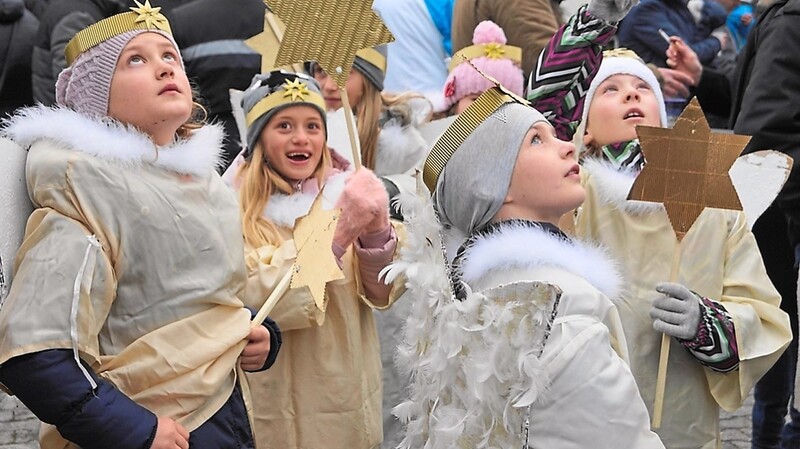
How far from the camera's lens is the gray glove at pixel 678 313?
2.92 m

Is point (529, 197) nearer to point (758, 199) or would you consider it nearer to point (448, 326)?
point (448, 326)

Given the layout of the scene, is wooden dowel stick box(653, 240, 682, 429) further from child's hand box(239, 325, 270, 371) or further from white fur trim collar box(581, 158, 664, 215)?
child's hand box(239, 325, 270, 371)

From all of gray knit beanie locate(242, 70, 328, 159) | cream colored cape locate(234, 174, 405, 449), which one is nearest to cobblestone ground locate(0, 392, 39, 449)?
cream colored cape locate(234, 174, 405, 449)

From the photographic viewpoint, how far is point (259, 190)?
3.62 metres

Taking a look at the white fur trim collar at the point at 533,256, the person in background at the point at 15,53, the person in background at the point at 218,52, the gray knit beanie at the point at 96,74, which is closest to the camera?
the white fur trim collar at the point at 533,256

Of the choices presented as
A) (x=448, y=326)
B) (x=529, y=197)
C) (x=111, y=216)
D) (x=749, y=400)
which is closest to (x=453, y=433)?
(x=448, y=326)

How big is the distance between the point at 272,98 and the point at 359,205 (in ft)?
2.35

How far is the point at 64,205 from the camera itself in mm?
2475

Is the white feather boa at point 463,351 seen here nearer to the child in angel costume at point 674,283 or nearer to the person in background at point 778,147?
the child in angel costume at point 674,283

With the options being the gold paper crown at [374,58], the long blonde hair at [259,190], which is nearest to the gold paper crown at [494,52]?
the gold paper crown at [374,58]

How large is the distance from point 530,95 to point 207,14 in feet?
6.70

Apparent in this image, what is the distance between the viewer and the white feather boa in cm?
221

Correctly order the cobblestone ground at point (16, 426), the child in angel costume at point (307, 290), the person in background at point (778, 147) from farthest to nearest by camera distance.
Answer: the cobblestone ground at point (16, 426)
the person in background at point (778, 147)
the child in angel costume at point (307, 290)

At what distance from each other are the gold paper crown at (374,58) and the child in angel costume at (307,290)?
726 mm
